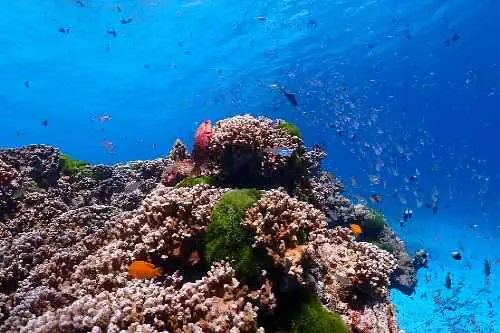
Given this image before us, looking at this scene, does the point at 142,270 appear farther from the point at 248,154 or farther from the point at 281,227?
the point at 248,154

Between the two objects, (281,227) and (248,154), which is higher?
(248,154)

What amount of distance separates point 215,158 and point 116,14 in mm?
35038

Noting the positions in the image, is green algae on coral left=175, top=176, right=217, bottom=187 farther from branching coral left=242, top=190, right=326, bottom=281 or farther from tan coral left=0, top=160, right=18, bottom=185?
tan coral left=0, top=160, right=18, bottom=185

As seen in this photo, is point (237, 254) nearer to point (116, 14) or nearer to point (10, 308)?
point (10, 308)

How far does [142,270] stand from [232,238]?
1064 mm

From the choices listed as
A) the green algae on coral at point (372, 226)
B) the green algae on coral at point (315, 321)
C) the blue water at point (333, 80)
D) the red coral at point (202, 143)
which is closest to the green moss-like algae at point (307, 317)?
the green algae on coral at point (315, 321)

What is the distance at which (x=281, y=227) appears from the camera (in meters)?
4.88

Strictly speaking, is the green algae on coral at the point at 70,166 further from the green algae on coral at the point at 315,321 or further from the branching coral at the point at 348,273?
the green algae on coral at the point at 315,321

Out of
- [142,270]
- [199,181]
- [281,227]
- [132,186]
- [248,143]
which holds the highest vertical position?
[248,143]

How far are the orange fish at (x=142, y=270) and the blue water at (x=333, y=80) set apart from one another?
14.2m

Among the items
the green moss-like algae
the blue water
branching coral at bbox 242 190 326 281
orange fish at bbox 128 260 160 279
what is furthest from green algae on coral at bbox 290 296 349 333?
the blue water

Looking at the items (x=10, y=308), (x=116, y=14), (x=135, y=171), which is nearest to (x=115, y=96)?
(x=116, y=14)

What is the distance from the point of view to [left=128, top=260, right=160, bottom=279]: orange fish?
473 cm

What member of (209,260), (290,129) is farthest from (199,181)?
(209,260)
